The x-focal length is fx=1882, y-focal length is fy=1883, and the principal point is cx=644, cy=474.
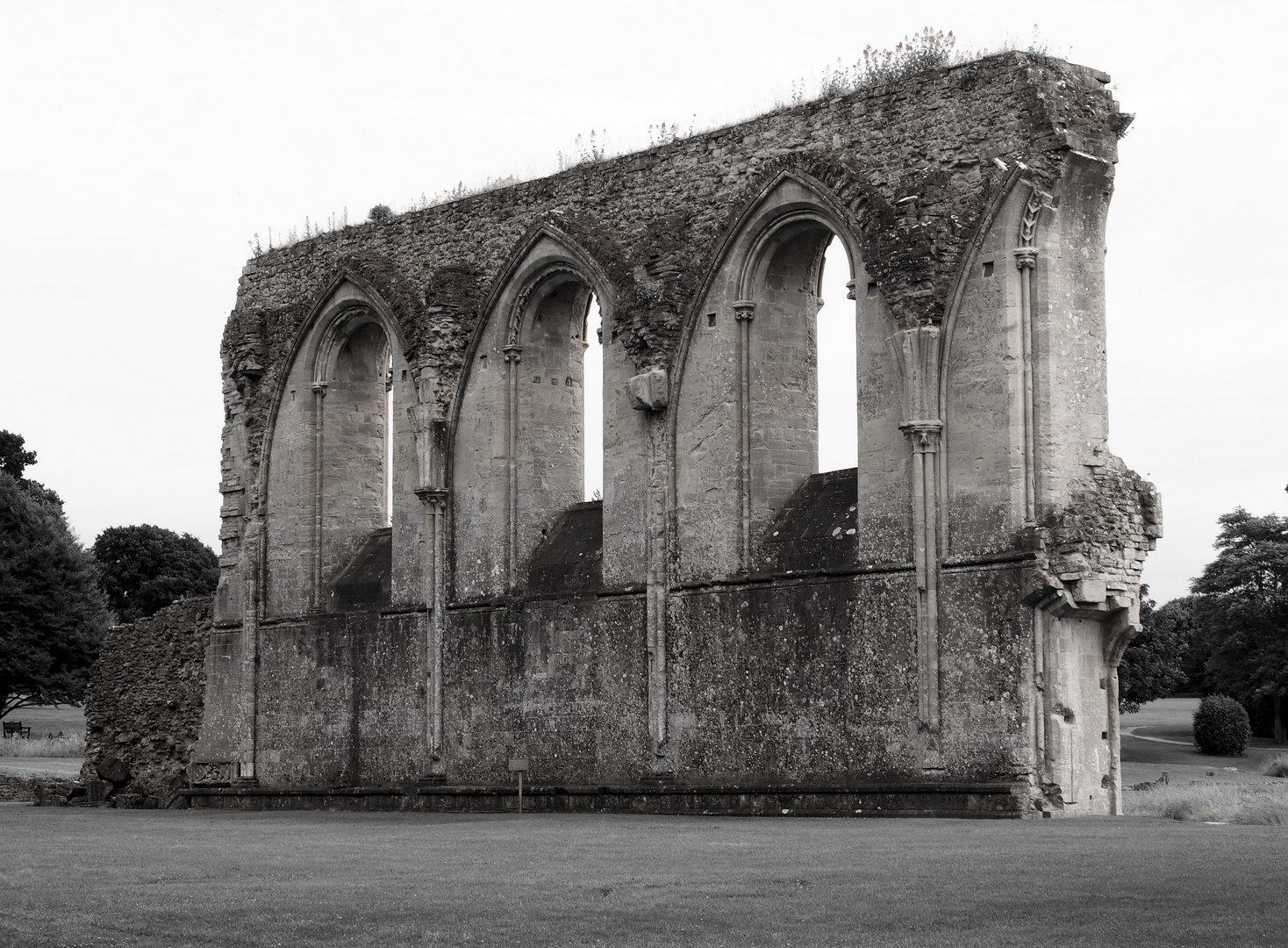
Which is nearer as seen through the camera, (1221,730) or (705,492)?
(705,492)

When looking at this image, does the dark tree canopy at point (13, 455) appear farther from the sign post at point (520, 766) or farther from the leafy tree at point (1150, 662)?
the sign post at point (520, 766)

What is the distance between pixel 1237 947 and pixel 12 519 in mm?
50442

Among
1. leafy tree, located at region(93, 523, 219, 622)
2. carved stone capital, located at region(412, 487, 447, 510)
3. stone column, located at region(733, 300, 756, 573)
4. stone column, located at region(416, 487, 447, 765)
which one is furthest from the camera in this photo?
leafy tree, located at region(93, 523, 219, 622)

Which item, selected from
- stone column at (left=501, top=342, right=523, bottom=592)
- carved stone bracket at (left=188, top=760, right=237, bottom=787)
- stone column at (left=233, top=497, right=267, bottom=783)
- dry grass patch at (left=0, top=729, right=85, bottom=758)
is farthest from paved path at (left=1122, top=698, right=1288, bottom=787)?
dry grass patch at (left=0, top=729, right=85, bottom=758)

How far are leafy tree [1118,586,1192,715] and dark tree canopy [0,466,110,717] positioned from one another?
29.1 metres

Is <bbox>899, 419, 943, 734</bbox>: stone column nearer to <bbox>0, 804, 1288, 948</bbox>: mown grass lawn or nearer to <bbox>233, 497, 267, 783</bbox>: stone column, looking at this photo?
<bbox>0, 804, 1288, 948</bbox>: mown grass lawn

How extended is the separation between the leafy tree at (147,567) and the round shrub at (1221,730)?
43762 millimetres

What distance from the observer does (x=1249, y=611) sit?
52.3 m

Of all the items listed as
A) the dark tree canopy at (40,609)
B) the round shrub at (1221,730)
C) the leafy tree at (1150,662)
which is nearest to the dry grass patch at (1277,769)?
the round shrub at (1221,730)

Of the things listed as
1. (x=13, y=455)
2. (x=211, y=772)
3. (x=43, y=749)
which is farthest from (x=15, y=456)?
(x=211, y=772)

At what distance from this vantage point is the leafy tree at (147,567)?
76.8m

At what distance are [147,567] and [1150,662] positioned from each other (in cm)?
4479

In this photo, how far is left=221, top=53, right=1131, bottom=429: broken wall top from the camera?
20.2 m

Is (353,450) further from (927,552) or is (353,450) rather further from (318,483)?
(927,552)
